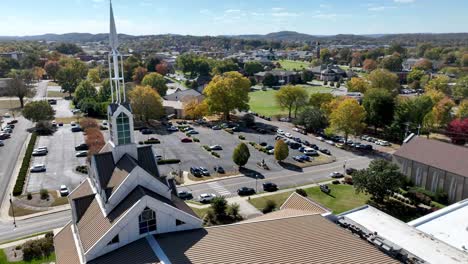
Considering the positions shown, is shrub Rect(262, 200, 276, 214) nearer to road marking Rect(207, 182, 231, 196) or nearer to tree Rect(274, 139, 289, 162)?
road marking Rect(207, 182, 231, 196)

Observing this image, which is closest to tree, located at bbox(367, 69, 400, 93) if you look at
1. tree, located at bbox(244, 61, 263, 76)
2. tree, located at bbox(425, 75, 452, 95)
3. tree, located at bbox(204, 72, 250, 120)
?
tree, located at bbox(425, 75, 452, 95)

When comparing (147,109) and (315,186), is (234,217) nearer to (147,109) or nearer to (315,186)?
(315,186)

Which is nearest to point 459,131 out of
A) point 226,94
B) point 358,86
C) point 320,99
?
point 320,99

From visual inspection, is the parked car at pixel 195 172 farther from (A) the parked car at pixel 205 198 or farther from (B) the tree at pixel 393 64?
(B) the tree at pixel 393 64

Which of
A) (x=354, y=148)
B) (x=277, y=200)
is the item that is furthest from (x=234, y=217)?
(x=354, y=148)

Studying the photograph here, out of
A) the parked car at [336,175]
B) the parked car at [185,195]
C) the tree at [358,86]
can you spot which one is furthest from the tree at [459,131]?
the parked car at [185,195]

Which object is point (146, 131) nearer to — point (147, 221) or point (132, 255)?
point (147, 221)
